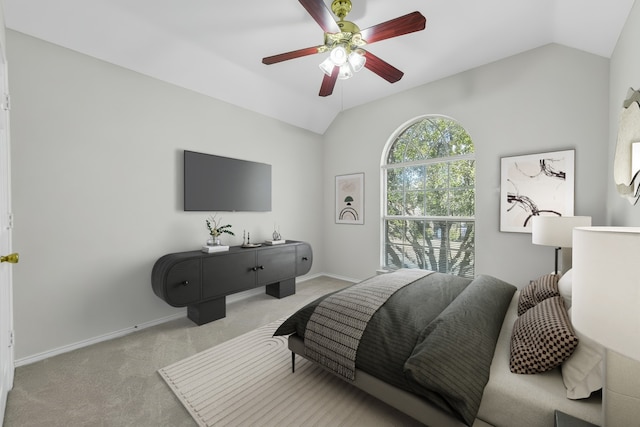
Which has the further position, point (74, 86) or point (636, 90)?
point (74, 86)

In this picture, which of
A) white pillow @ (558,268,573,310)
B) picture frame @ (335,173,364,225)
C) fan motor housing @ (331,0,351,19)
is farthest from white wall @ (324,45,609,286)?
fan motor housing @ (331,0,351,19)

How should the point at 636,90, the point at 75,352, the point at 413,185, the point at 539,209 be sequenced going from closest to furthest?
the point at 636,90
the point at 75,352
the point at 539,209
the point at 413,185

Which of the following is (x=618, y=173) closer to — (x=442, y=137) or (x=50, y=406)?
(x=442, y=137)

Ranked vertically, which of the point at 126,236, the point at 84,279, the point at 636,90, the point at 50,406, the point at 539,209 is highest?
the point at 636,90

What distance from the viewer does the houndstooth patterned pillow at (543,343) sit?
121 centimetres

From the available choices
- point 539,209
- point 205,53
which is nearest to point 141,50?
point 205,53

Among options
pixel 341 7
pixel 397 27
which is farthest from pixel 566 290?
pixel 341 7

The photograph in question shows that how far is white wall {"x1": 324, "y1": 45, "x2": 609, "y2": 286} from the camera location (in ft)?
8.31

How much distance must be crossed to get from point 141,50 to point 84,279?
86.7 inches

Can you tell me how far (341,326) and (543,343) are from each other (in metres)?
1.02

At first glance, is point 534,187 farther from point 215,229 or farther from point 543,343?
point 215,229

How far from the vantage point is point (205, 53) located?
9.33ft

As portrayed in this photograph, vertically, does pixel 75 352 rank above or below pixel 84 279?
below

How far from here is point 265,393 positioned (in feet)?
5.89
